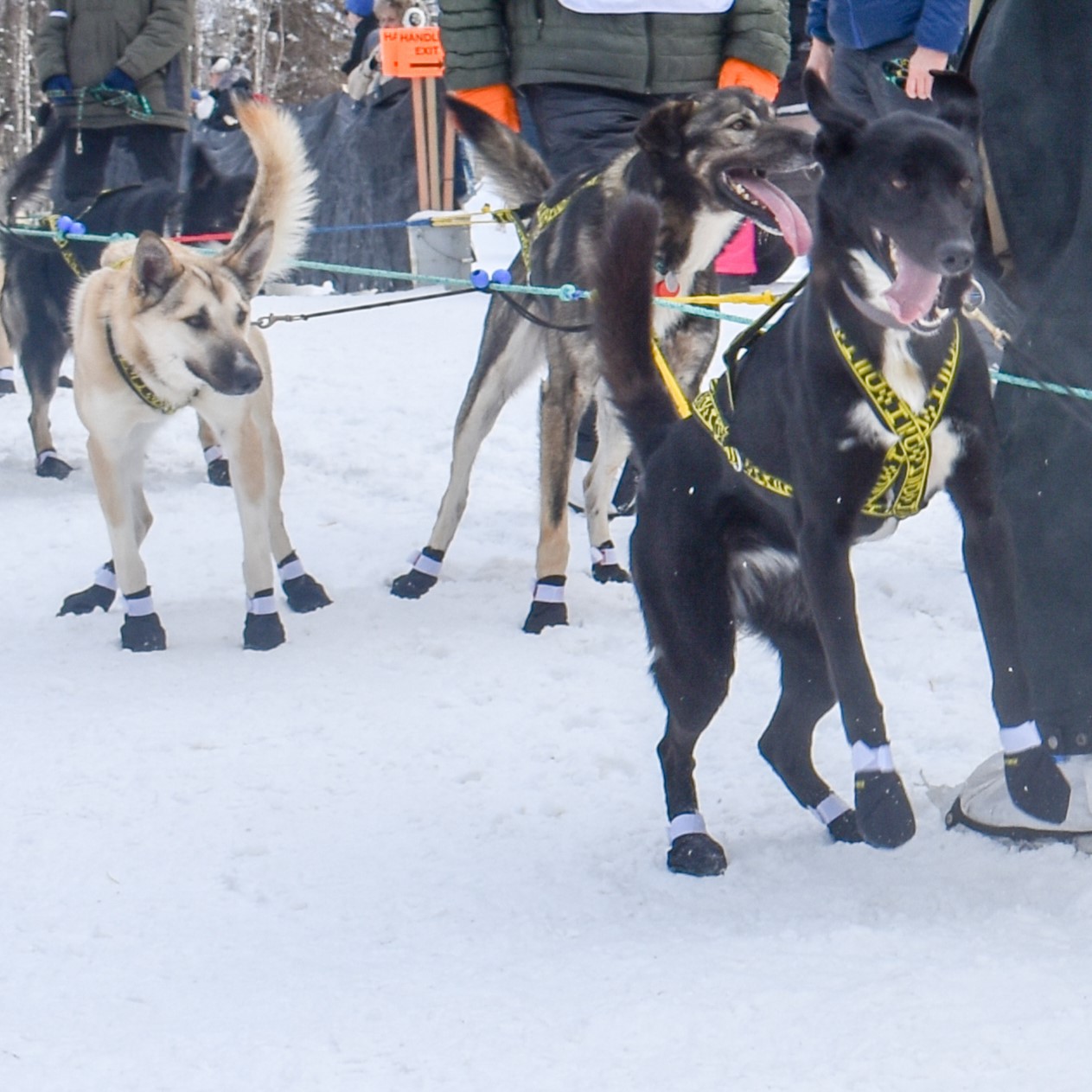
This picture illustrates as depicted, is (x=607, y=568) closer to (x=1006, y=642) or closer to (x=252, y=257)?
(x=252, y=257)

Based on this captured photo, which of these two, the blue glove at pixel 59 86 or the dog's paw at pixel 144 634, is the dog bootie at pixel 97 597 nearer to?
the dog's paw at pixel 144 634

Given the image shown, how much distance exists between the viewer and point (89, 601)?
14.5 feet

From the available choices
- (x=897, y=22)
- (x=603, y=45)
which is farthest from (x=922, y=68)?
(x=603, y=45)

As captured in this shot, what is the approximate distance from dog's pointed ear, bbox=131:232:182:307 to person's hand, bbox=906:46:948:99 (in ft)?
6.24

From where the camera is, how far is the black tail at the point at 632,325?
2.53m

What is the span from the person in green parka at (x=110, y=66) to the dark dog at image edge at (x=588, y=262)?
2.50 m

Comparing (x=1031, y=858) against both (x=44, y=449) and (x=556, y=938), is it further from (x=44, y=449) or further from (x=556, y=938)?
(x=44, y=449)

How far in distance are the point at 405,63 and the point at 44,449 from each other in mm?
4091

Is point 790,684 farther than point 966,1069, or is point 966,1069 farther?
point 790,684

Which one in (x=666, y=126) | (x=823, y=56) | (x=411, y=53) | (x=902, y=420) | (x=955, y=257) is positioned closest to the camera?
(x=955, y=257)

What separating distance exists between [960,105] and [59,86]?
5.17m

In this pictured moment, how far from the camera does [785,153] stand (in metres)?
3.85

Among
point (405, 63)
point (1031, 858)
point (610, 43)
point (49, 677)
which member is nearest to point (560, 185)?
point (610, 43)

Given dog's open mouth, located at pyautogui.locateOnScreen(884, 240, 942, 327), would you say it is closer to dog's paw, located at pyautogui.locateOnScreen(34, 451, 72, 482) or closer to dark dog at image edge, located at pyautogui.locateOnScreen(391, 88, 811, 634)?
dark dog at image edge, located at pyautogui.locateOnScreen(391, 88, 811, 634)
